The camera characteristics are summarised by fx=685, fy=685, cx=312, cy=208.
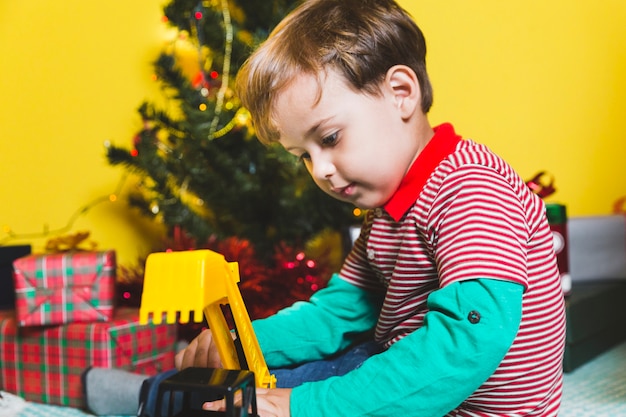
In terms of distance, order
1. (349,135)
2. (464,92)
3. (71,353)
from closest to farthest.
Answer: (349,135), (71,353), (464,92)

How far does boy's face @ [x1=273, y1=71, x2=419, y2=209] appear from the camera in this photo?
0.65m

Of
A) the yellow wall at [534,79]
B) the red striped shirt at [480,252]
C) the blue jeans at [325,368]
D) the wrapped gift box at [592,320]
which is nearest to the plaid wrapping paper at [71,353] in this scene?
the blue jeans at [325,368]

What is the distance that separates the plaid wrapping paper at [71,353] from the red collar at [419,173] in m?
0.61

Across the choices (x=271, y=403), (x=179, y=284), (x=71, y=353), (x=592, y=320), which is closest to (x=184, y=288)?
(x=179, y=284)

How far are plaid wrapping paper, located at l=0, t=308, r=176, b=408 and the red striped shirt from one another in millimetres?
558

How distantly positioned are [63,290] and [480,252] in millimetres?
796

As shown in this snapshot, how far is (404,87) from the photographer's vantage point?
27.2 inches

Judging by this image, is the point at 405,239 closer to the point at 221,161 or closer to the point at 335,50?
the point at 335,50

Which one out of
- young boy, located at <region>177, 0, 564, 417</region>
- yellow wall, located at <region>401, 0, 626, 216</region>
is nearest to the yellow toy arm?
young boy, located at <region>177, 0, 564, 417</region>

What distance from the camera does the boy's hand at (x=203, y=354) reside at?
66 centimetres

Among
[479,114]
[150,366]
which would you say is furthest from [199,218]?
[479,114]

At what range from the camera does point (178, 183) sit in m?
1.44

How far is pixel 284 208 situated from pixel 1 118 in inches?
25.0

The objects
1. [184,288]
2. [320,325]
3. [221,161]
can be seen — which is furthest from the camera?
[221,161]
